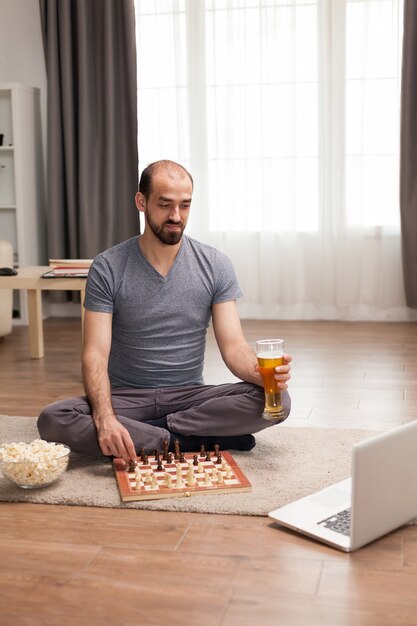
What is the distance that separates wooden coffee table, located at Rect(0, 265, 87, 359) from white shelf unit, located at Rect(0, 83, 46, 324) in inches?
38.6

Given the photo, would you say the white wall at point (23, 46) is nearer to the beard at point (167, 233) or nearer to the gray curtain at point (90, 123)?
the gray curtain at point (90, 123)

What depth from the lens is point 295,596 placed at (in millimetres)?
1871

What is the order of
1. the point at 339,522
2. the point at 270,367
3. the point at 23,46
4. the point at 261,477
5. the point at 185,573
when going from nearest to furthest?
the point at 185,573 < the point at 339,522 < the point at 270,367 < the point at 261,477 < the point at 23,46

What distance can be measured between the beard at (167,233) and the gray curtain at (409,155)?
9.19ft

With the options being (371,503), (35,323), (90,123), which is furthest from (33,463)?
(90,123)

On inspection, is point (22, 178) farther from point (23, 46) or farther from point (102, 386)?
point (102, 386)

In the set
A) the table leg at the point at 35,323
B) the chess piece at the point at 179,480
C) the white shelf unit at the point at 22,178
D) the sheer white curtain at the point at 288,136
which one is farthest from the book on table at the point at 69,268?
the chess piece at the point at 179,480

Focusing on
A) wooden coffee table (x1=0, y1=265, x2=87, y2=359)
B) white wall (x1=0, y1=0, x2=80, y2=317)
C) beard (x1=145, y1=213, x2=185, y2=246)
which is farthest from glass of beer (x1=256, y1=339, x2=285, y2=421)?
white wall (x1=0, y1=0, x2=80, y2=317)

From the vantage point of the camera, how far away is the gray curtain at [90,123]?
5.46m

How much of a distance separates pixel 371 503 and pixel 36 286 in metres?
2.61

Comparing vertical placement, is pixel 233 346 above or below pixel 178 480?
above

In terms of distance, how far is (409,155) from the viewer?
5.21 m

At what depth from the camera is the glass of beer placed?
2.43 metres

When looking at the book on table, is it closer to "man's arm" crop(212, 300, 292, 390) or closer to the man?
the man
